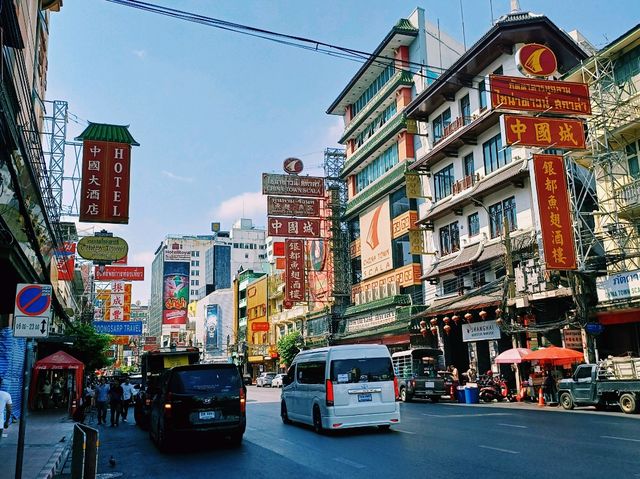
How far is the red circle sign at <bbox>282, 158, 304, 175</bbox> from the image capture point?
5125cm

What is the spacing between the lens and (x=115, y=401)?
72.7ft

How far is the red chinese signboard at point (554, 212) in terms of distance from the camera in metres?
24.8

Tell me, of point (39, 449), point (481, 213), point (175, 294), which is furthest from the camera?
point (175, 294)

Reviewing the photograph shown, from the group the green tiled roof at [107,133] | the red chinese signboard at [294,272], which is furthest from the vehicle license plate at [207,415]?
the red chinese signboard at [294,272]

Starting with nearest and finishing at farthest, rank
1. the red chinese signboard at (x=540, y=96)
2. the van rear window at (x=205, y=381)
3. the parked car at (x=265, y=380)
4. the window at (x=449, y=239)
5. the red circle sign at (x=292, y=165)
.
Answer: the van rear window at (x=205, y=381) → the red chinese signboard at (x=540, y=96) → the window at (x=449, y=239) → the red circle sign at (x=292, y=165) → the parked car at (x=265, y=380)

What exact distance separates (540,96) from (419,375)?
14654 mm

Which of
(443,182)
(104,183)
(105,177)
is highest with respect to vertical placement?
(443,182)

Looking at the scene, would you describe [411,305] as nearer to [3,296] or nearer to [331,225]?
[331,225]

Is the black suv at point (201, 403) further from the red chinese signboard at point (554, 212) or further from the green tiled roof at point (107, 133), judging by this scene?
the red chinese signboard at point (554, 212)

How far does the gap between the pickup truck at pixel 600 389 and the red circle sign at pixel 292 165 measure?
32693mm

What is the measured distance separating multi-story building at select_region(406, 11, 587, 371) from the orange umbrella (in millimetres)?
1482

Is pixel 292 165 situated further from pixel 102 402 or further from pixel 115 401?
pixel 115 401

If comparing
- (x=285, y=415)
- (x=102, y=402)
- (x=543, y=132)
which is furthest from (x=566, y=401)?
(x=102, y=402)

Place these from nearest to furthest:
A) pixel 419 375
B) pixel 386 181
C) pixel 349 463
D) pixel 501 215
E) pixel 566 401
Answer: pixel 349 463, pixel 566 401, pixel 419 375, pixel 501 215, pixel 386 181
